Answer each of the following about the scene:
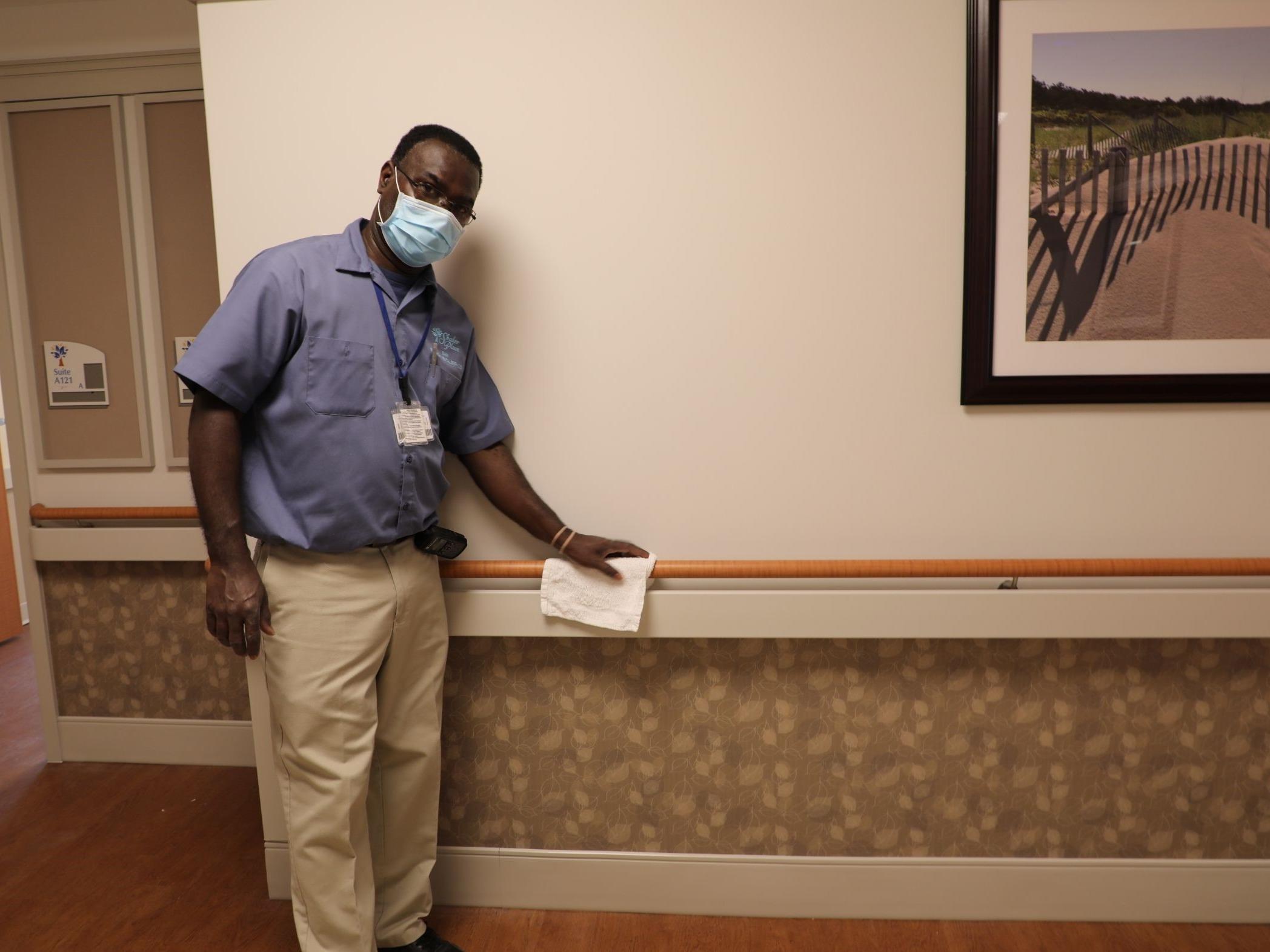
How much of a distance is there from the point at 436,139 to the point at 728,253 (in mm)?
626

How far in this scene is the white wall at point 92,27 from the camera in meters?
2.47

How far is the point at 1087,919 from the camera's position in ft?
6.06

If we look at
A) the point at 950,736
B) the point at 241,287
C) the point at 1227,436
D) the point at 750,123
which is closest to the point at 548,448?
the point at 241,287

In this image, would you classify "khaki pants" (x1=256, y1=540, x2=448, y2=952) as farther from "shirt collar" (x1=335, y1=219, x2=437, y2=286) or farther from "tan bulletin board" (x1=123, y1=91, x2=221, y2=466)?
"tan bulletin board" (x1=123, y1=91, x2=221, y2=466)

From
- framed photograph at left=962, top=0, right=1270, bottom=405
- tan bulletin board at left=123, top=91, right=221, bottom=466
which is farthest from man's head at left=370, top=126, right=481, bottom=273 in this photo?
tan bulletin board at left=123, top=91, right=221, bottom=466

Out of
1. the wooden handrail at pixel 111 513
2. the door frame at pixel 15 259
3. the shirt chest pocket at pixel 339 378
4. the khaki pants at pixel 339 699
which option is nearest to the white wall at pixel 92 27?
the door frame at pixel 15 259

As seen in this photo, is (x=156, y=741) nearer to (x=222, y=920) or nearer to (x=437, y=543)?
(x=222, y=920)

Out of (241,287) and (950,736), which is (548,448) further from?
(950,736)

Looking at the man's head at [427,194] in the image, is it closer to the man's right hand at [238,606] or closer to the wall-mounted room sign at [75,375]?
the man's right hand at [238,606]

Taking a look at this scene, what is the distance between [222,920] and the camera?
75.2 inches

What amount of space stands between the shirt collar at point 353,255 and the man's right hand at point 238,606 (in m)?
0.57

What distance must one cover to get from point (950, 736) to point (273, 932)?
5.20 feet

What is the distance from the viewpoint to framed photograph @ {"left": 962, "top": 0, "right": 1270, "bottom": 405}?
1646 millimetres

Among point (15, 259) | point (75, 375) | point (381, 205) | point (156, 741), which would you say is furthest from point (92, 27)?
point (156, 741)
